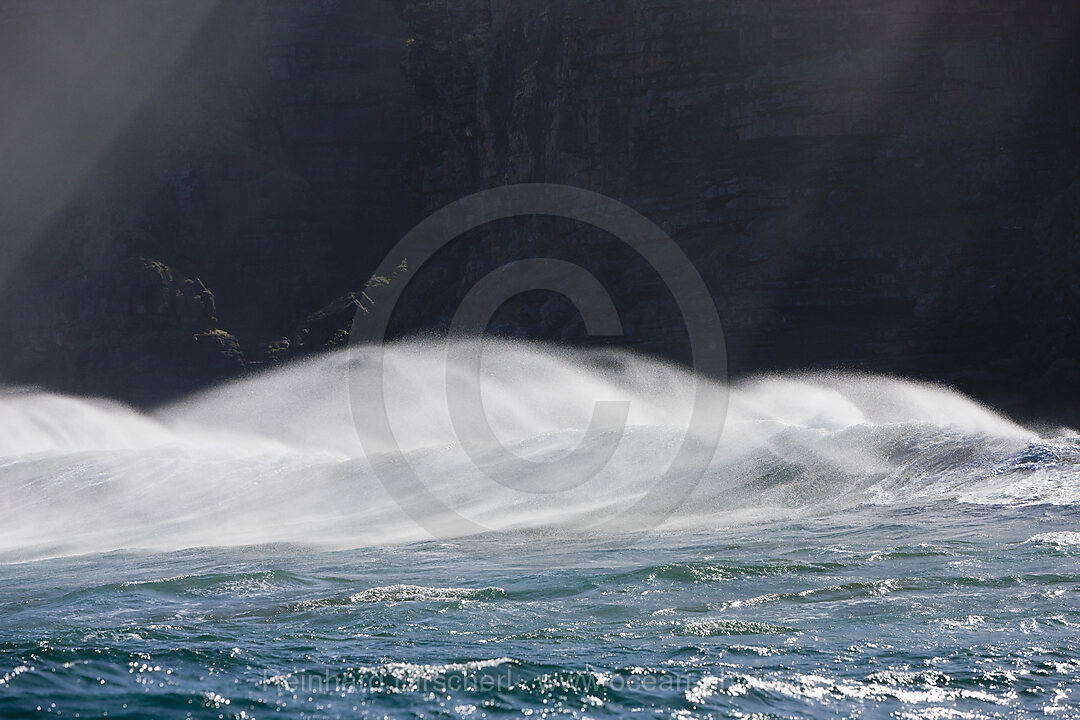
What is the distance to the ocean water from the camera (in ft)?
25.2

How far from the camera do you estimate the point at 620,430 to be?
23.5 metres

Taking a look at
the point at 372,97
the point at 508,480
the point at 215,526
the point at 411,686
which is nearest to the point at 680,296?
the point at 508,480

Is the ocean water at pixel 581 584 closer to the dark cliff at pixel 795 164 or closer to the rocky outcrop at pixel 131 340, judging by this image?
the dark cliff at pixel 795 164

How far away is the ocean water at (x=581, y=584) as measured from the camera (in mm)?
7695

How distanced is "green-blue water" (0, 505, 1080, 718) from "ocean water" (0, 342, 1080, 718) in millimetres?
33

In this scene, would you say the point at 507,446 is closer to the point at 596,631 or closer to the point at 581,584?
the point at 581,584

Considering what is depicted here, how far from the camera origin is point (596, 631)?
9.48 m

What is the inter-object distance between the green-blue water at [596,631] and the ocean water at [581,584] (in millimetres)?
33

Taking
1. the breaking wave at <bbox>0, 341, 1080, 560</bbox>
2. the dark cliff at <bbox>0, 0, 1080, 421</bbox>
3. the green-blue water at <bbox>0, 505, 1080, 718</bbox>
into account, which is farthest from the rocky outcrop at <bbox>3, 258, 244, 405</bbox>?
the green-blue water at <bbox>0, 505, 1080, 718</bbox>

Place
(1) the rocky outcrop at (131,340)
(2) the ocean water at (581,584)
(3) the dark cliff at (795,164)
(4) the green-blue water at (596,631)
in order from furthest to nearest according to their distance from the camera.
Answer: (1) the rocky outcrop at (131,340)
(3) the dark cliff at (795,164)
(2) the ocean water at (581,584)
(4) the green-blue water at (596,631)

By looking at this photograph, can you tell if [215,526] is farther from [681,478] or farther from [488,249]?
[488,249]

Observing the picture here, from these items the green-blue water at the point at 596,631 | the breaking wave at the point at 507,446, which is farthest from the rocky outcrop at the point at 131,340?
the green-blue water at the point at 596,631

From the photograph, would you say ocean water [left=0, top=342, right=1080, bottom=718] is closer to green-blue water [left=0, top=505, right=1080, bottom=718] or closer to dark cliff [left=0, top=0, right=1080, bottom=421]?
green-blue water [left=0, top=505, right=1080, bottom=718]

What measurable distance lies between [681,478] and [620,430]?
13.4 feet
